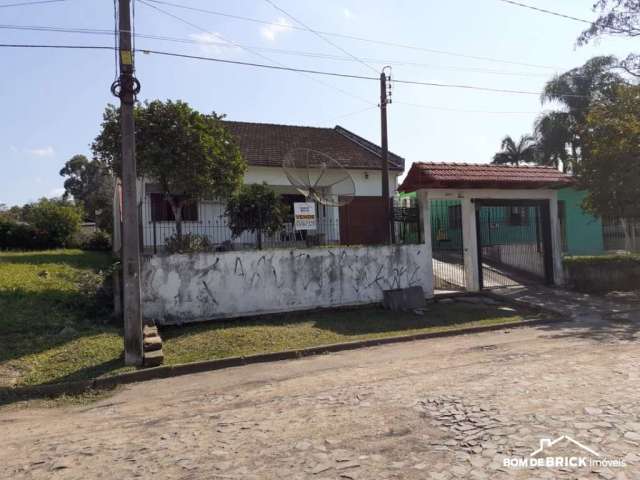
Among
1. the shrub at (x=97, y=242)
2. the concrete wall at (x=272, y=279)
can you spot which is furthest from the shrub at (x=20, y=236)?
the concrete wall at (x=272, y=279)

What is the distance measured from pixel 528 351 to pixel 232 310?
6.11 m

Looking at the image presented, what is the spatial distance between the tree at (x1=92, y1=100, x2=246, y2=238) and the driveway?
223 inches

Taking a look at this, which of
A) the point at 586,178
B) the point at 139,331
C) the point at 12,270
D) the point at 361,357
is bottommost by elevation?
the point at 361,357

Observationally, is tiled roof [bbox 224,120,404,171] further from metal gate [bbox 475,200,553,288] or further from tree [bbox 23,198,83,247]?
tree [bbox 23,198,83,247]

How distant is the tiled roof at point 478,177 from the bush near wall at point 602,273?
2.70 metres

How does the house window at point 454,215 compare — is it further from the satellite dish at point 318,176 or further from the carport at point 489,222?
the satellite dish at point 318,176

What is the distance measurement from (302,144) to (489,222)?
9.05 m

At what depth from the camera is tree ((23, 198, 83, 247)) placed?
2284 centimetres

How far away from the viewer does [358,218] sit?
18078 millimetres

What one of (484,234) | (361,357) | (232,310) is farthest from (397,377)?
(484,234)

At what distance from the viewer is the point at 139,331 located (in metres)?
7.27

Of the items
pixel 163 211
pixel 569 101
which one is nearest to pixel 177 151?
pixel 163 211

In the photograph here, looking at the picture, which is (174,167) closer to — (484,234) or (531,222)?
(484,234)

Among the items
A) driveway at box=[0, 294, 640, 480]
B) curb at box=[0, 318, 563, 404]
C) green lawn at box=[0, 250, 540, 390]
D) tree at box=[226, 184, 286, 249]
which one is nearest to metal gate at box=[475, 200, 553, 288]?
green lawn at box=[0, 250, 540, 390]
